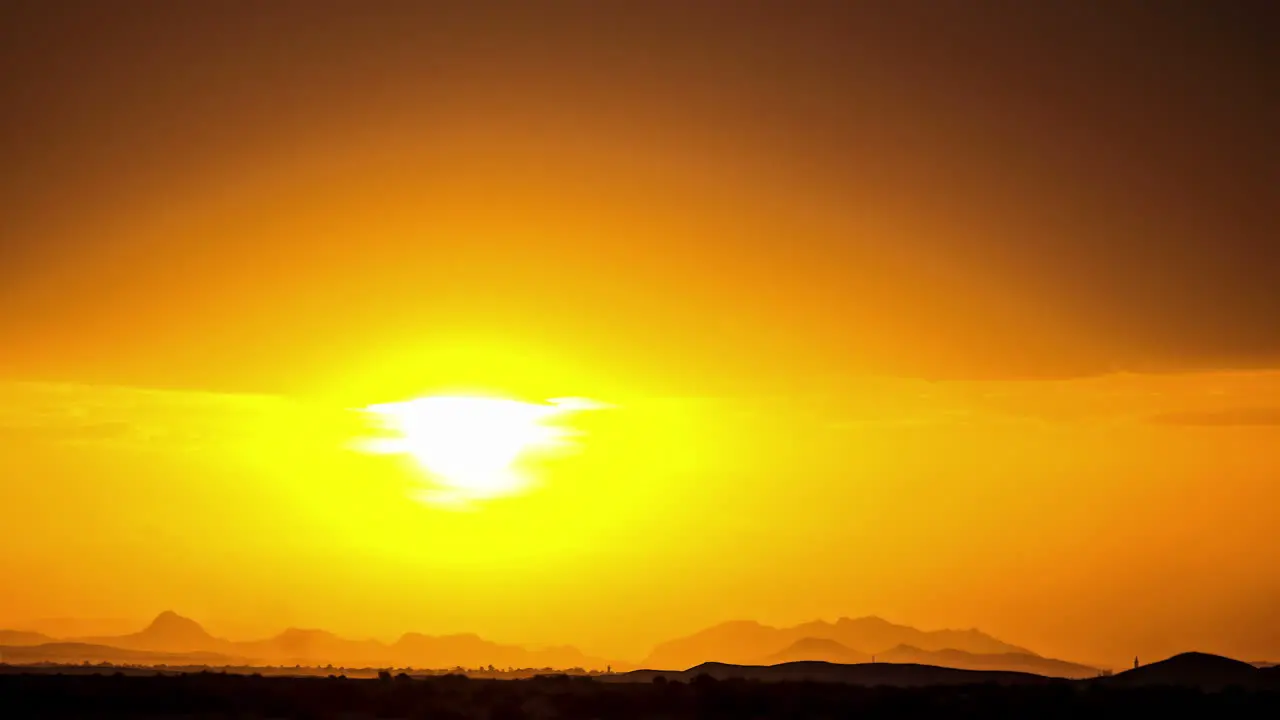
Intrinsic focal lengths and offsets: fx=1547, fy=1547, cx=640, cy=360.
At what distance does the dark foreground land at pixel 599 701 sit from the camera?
55.1 m

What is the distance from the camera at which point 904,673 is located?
97188 mm

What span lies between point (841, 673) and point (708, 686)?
48.7m

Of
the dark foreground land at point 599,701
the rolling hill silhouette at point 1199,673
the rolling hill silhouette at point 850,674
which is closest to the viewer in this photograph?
the dark foreground land at point 599,701

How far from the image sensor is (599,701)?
188 feet

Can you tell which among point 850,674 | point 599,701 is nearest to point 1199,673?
point 850,674

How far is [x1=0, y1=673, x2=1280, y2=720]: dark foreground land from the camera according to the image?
5509 centimetres

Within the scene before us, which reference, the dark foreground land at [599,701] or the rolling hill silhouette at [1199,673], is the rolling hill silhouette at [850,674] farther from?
the dark foreground land at [599,701]

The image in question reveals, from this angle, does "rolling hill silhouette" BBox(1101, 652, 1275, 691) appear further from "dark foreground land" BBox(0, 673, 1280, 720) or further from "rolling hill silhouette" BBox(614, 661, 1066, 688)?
"dark foreground land" BBox(0, 673, 1280, 720)

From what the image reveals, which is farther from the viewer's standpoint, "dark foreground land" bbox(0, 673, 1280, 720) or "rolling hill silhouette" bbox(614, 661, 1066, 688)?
"rolling hill silhouette" bbox(614, 661, 1066, 688)

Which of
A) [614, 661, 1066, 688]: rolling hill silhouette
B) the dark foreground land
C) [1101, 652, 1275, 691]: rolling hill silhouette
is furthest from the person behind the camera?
[614, 661, 1066, 688]: rolling hill silhouette

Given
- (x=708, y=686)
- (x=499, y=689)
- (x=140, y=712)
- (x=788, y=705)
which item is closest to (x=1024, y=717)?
(x=788, y=705)

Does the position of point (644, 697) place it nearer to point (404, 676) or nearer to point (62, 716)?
point (404, 676)

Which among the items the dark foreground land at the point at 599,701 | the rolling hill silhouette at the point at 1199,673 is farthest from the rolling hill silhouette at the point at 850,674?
the dark foreground land at the point at 599,701

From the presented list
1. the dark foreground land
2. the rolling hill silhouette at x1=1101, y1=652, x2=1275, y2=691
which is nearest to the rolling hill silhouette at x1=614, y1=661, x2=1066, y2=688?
the rolling hill silhouette at x1=1101, y1=652, x2=1275, y2=691
